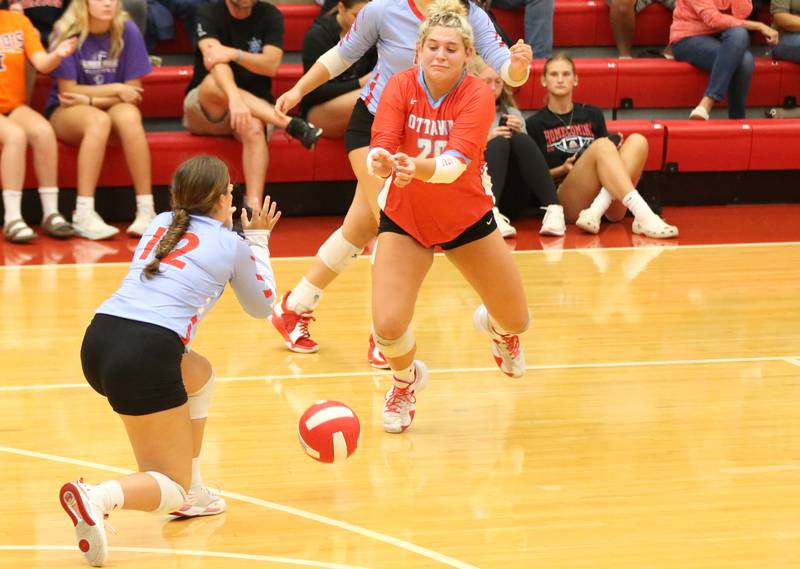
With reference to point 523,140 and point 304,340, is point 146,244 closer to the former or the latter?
point 304,340

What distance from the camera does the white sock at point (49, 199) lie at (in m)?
7.61

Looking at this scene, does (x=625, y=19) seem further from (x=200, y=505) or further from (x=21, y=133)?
(x=200, y=505)

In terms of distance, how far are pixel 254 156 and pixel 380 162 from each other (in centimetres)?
438

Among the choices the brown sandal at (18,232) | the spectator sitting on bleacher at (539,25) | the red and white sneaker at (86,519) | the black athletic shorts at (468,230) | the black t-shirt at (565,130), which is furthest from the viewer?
the spectator sitting on bleacher at (539,25)

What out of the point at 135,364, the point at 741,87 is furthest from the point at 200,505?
the point at 741,87

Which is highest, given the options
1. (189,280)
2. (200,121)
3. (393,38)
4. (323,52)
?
(393,38)

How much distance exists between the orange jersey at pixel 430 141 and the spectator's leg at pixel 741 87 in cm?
546

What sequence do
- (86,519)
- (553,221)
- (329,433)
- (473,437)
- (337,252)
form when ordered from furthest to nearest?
(553,221) < (337,252) < (473,437) < (329,433) < (86,519)

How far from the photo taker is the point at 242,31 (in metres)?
8.03

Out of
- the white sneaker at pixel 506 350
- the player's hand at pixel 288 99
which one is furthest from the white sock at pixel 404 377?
the player's hand at pixel 288 99

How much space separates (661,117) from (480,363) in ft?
15.6

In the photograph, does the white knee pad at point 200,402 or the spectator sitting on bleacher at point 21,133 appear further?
the spectator sitting on bleacher at point 21,133

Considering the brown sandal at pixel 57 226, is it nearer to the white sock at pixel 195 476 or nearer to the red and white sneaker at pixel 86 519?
the white sock at pixel 195 476

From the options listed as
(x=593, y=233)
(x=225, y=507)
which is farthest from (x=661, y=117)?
(x=225, y=507)
